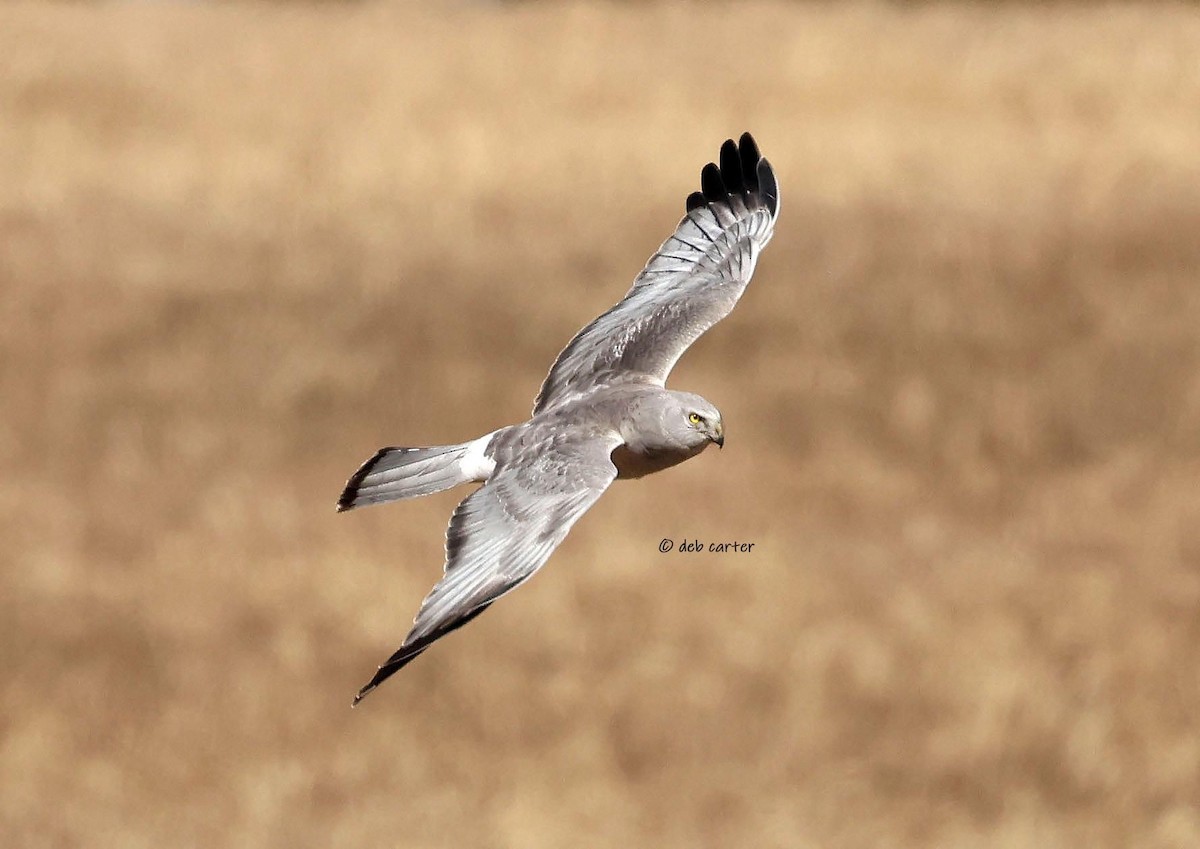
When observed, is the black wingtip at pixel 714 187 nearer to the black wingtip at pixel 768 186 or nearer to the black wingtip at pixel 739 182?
the black wingtip at pixel 739 182

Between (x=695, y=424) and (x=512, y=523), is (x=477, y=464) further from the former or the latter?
(x=695, y=424)

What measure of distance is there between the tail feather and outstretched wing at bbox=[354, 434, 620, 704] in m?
0.20

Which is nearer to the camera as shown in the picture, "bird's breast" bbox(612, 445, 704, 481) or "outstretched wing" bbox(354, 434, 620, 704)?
"outstretched wing" bbox(354, 434, 620, 704)

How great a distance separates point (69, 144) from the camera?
19.5 metres

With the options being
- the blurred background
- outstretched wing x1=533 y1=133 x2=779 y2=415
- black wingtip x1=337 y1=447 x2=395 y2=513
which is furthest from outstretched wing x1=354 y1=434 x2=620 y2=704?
the blurred background

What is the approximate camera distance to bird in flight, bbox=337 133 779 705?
512cm

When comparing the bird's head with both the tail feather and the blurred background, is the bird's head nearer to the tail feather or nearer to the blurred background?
the tail feather

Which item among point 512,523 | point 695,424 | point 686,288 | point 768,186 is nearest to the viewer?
point 512,523

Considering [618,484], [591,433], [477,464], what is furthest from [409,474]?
[618,484]

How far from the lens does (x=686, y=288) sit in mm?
6996

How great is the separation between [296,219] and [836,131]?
544 centimetres

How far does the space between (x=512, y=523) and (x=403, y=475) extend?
0.70m

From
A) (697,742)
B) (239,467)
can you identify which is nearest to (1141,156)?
(697,742)

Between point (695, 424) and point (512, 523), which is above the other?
point (695, 424)
